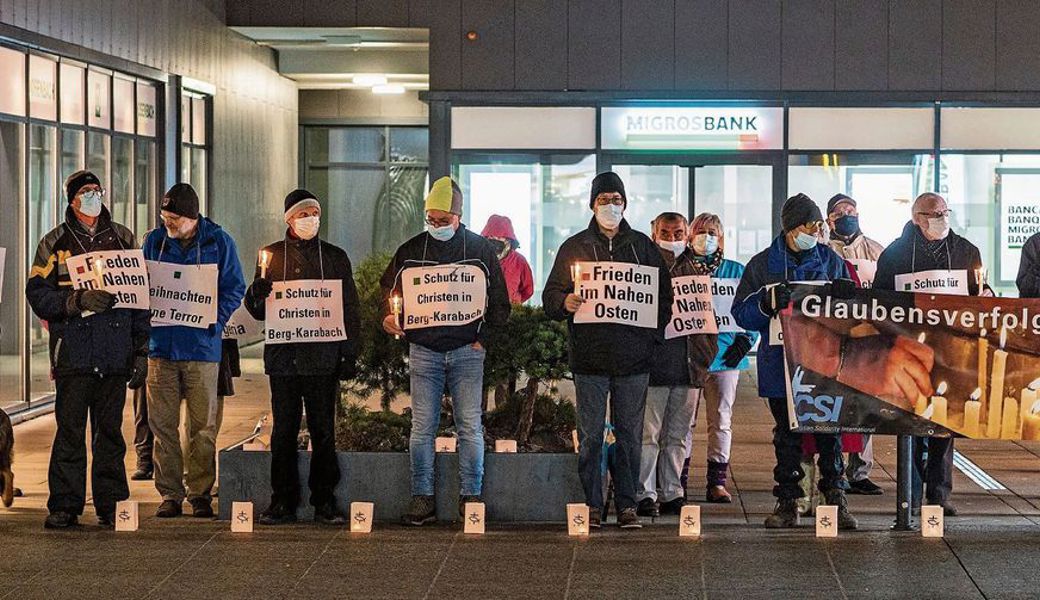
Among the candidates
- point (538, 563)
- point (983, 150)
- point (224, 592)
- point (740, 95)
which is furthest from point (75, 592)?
point (983, 150)

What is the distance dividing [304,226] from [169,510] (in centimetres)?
188

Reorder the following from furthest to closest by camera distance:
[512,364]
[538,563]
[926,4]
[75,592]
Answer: [926,4] → [512,364] → [538,563] → [75,592]

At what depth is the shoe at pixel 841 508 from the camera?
966 cm

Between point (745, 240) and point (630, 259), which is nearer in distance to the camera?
point (630, 259)

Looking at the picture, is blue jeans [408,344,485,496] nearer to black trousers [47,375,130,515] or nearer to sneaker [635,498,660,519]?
sneaker [635,498,660,519]

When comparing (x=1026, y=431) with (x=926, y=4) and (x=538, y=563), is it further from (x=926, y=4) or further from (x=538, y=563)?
(x=926, y=4)

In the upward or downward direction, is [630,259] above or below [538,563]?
above

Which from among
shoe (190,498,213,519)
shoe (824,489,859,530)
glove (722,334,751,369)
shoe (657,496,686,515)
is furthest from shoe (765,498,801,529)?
shoe (190,498,213,519)

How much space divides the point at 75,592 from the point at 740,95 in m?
13.9

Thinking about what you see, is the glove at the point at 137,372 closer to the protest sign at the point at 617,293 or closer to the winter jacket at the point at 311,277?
the winter jacket at the point at 311,277

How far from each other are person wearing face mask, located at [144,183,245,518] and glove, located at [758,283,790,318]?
10.5 ft

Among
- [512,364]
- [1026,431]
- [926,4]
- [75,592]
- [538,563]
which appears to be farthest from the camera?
[926,4]

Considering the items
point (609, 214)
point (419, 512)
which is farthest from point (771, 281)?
point (419, 512)

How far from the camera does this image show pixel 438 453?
994 centimetres
